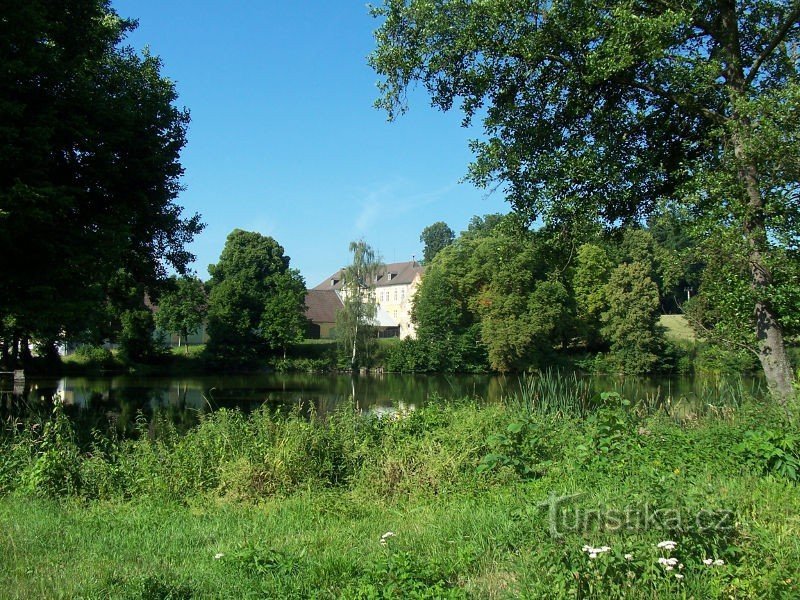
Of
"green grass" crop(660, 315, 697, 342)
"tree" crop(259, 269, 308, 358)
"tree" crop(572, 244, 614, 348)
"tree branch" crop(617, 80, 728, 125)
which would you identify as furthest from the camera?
"tree" crop(259, 269, 308, 358)

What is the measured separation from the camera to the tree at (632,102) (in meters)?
8.99

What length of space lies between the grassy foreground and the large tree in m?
3.55

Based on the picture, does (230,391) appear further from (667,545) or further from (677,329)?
(677,329)

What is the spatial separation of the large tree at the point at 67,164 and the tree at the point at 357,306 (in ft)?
124

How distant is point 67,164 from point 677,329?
49.0m

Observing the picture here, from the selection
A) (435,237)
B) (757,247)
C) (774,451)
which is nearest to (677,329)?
(757,247)

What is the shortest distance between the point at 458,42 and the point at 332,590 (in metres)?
8.85

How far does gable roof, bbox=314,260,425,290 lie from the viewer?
85.9 m

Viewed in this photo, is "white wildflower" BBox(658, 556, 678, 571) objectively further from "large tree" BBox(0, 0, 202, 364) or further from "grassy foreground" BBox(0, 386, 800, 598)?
"large tree" BBox(0, 0, 202, 364)

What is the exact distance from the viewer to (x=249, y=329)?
54344 mm

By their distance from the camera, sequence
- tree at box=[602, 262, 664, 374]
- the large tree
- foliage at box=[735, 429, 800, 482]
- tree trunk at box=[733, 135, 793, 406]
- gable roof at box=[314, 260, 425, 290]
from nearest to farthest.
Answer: foliage at box=[735, 429, 800, 482], tree trunk at box=[733, 135, 793, 406], the large tree, tree at box=[602, 262, 664, 374], gable roof at box=[314, 260, 425, 290]

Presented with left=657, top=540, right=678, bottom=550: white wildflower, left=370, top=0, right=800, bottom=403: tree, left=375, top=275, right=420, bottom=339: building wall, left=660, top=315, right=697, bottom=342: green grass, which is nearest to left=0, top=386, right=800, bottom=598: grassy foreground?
left=657, top=540, right=678, bottom=550: white wildflower

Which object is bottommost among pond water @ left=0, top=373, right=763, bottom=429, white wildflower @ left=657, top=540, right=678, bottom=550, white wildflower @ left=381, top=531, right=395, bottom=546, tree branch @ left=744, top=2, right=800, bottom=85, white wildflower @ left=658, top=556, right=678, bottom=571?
pond water @ left=0, top=373, right=763, bottom=429

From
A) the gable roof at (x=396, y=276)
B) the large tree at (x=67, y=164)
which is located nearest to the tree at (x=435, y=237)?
the gable roof at (x=396, y=276)
